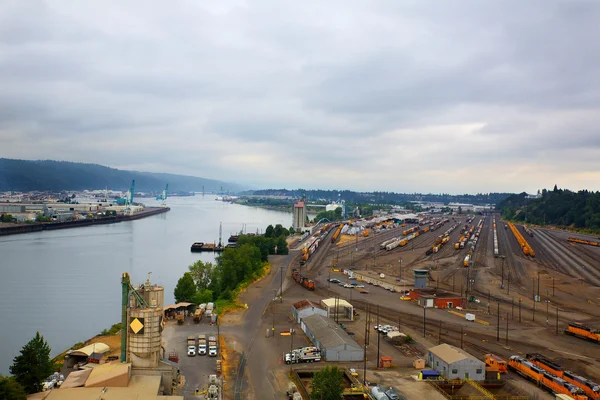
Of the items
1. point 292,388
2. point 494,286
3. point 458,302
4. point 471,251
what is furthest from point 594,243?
point 292,388

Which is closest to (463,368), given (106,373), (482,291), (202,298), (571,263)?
(106,373)

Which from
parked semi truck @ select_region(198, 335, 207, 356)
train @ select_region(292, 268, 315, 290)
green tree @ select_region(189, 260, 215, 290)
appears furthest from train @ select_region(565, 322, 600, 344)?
green tree @ select_region(189, 260, 215, 290)

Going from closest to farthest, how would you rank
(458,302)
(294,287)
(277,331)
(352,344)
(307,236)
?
(352,344), (277,331), (458,302), (294,287), (307,236)

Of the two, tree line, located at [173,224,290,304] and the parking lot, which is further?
tree line, located at [173,224,290,304]

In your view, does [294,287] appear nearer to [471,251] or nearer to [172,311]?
[172,311]

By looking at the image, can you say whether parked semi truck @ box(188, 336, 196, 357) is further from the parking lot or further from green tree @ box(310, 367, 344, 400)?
green tree @ box(310, 367, 344, 400)

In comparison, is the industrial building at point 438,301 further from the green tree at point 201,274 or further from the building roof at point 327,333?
the green tree at point 201,274
